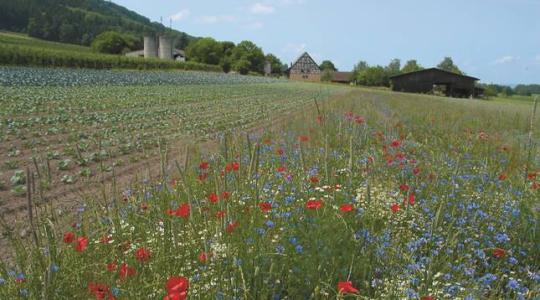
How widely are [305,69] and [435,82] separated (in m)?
59.5

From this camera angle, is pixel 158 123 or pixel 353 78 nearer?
pixel 158 123

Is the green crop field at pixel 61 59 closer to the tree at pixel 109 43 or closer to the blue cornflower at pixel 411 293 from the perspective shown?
the blue cornflower at pixel 411 293

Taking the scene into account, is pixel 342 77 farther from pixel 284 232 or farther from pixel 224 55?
pixel 284 232

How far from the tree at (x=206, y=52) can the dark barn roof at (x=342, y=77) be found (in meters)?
35.5

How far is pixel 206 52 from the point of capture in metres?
116

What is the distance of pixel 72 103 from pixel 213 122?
27.0 ft

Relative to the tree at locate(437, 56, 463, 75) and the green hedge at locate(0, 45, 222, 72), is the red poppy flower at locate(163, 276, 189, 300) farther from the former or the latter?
the tree at locate(437, 56, 463, 75)

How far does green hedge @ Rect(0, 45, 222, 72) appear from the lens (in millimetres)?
37625

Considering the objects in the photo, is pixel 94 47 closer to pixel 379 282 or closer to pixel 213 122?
pixel 213 122

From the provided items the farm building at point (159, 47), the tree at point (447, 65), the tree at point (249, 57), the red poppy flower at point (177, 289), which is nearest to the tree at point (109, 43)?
the farm building at point (159, 47)

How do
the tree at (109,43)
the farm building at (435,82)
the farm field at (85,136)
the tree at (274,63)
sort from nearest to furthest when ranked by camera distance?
the farm field at (85,136)
the farm building at (435,82)
the tree at (109,43)
the tree at (274,63)

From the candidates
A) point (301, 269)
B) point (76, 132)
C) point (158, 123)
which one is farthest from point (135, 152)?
point (301, 269)

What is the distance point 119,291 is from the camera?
6.66ft

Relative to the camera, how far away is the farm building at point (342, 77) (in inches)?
4517
